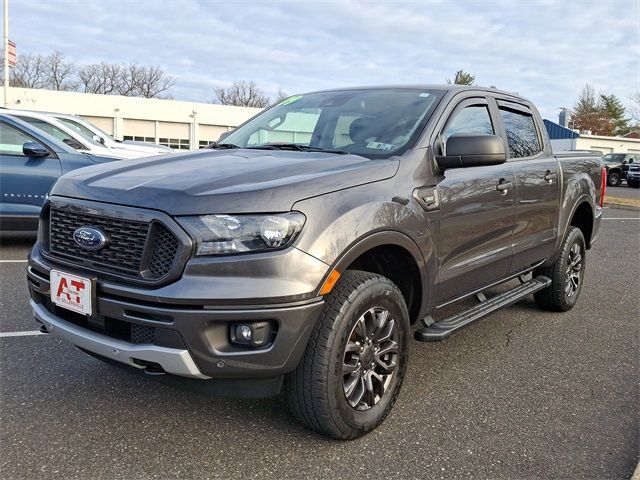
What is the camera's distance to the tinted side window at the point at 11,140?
6758mm

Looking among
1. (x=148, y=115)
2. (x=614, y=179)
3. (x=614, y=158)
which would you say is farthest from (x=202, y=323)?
(x=148, y=115)

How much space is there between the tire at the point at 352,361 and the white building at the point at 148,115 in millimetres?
40761

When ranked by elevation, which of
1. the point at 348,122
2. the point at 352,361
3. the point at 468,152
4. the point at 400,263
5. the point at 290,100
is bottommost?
the point at 352,361

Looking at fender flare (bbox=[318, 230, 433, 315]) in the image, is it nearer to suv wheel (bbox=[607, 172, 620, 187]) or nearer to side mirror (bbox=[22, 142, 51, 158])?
side mirror (bbox=[22, 142, 51, 158])

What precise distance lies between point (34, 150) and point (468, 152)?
5.59 m

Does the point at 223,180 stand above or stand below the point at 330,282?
above

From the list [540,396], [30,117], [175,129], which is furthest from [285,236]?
[175,129]

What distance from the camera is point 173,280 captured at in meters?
2.26

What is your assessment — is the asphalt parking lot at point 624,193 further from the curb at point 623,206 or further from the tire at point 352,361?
the tire at point 352,361

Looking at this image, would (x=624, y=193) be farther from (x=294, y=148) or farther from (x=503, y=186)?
(x=294, y=148)

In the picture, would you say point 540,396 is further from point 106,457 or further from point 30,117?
point 30,117

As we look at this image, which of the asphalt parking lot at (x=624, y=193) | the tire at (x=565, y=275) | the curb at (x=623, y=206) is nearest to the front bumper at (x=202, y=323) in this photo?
the tire at (x=565, y=275)

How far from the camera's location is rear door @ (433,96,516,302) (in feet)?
10.5

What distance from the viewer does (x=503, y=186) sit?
3713 mm
